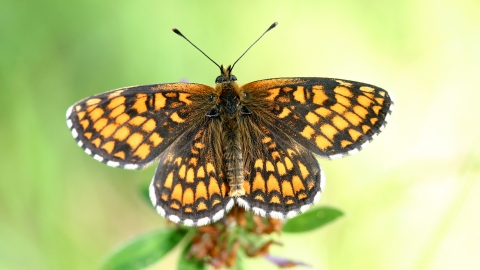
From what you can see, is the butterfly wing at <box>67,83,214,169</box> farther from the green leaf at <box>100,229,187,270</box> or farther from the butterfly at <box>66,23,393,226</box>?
the green leaf at <box>100,229,187,270</box>

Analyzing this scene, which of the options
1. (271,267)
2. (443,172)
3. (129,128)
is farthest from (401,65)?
(129,128)

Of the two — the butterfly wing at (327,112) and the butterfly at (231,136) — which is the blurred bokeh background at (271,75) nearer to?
the butterfly wing at (327,112)

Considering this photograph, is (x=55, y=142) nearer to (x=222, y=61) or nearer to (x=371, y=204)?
(x=222, y=61)

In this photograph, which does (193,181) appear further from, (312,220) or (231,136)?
(312,220)

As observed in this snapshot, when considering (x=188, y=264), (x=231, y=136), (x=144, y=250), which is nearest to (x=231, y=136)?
(x=231, y=136)

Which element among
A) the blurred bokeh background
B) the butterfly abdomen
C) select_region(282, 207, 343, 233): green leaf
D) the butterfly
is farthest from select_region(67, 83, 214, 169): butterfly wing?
the blurred bokeh background

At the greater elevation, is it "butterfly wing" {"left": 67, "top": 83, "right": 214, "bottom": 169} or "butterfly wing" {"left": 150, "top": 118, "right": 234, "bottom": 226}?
"butterfly wing" {"left": 67, "top": 83, "right": 214, "bottom": 169}
